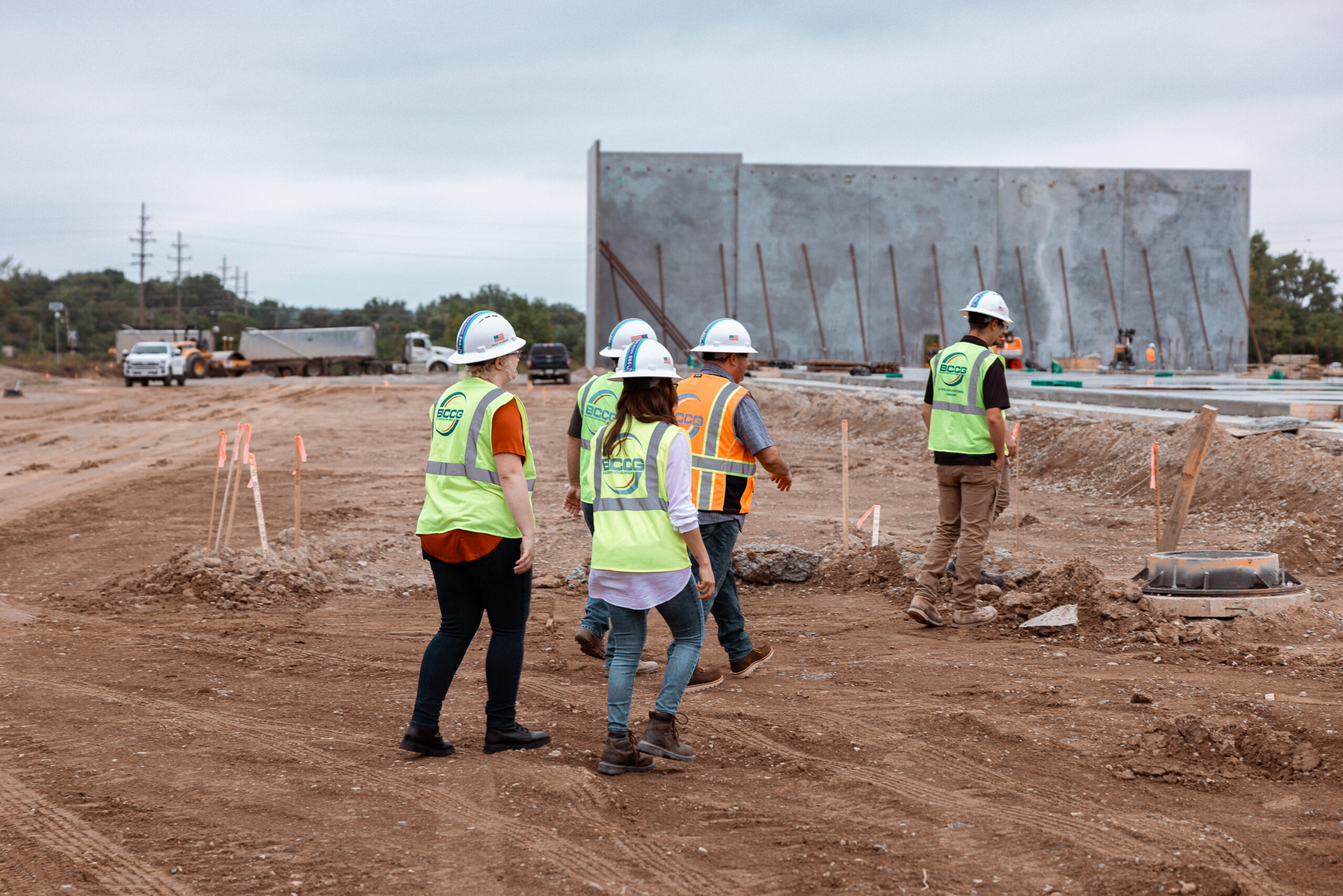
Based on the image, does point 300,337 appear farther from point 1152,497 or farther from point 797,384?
point 1152,497

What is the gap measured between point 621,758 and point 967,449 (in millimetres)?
3350

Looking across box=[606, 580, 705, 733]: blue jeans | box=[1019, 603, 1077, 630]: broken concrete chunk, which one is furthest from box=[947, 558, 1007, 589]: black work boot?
box=[606, 580, 705, 733]: blue jeans

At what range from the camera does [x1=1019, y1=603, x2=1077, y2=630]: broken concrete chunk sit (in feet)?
22.9

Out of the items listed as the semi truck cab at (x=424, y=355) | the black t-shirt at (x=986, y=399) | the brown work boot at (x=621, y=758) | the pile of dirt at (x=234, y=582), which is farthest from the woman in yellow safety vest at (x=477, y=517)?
the semi truck cab at (x=424, y=355)

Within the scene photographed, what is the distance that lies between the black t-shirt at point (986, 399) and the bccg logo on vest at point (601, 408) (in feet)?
6.29

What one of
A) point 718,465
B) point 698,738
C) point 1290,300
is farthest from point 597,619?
point 1290,300

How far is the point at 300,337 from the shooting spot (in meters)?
53.8

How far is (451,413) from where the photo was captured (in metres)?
4.51

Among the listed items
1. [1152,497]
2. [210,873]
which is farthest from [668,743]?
[1152,497]

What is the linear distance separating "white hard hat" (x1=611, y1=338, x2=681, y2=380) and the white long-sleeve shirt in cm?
24

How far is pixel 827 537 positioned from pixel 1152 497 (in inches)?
151

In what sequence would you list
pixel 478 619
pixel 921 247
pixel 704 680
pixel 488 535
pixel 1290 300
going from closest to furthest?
pixel 488 535 → pixel 478 619 → pixel 704 680 → pixel 921 247 → pixel 1290 300

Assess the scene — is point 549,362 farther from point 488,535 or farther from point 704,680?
point 488,535

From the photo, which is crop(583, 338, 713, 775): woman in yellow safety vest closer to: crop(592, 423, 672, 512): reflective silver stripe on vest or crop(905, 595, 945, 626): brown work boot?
crop(592, 423, 672, 512): reflective silver stripe on vest
